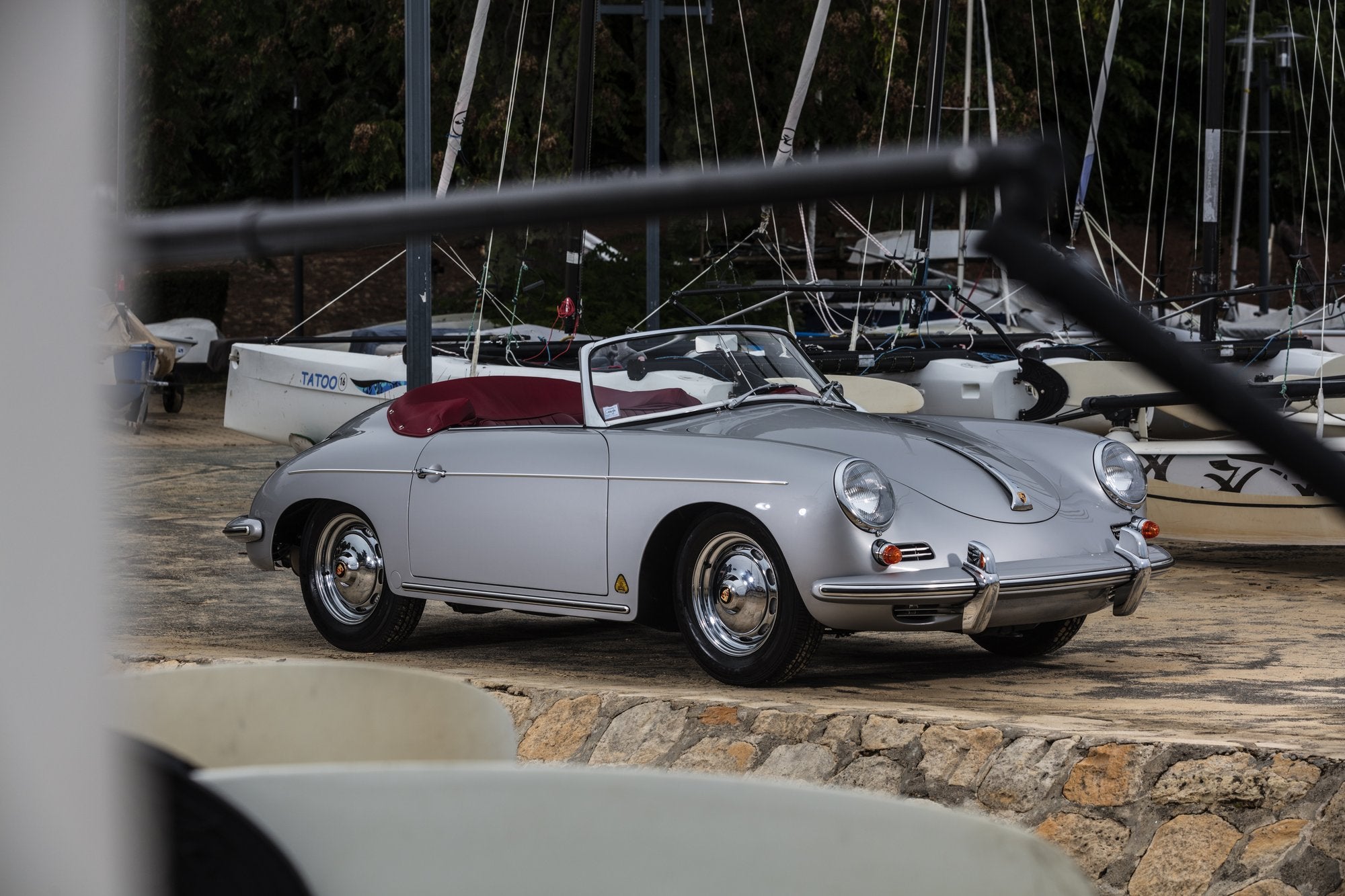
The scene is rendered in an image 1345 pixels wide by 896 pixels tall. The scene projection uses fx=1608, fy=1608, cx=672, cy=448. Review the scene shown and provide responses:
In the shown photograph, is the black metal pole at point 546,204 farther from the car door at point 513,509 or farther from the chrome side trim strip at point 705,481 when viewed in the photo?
the car door at point 513,509

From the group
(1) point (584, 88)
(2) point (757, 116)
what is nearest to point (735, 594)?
(1) point (584, 88)

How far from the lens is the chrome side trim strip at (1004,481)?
5832 millimetres

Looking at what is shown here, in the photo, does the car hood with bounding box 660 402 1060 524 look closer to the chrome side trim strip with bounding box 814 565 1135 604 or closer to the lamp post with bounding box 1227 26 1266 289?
the chrome side trim strip with bounding box 814 565 1135 604

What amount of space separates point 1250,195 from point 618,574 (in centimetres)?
2737

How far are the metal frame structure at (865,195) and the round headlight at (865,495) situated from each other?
4664mm

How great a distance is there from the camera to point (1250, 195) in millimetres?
30438

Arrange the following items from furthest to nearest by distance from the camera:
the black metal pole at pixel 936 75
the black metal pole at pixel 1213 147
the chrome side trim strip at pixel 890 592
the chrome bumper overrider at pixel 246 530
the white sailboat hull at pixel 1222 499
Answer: the black metal pole at pixel 936 75 → the black metal pole at pixel 1213 147 → the white sailboat hull at pixel 1222 499 → the chrome bumper overrider at pixel 246 530 → the chrome side trim strip at pixel 890 592

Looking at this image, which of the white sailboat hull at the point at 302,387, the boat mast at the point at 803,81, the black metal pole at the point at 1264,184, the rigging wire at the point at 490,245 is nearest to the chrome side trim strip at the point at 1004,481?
the rigging wire at the point at 490,245

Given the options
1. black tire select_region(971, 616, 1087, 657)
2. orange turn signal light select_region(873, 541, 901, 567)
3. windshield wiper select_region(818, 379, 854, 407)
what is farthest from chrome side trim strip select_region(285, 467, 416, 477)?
black tire select_region(971, 616, 1087, 657)

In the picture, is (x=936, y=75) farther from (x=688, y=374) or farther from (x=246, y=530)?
(x=246, y=530)

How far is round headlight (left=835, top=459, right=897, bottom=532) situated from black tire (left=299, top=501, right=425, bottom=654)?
2.20 metres

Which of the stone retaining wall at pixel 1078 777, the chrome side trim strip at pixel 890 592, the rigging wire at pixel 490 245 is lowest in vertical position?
the stone retaining wall at pixel 1078 777

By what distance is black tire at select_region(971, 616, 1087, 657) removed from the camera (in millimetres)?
6555

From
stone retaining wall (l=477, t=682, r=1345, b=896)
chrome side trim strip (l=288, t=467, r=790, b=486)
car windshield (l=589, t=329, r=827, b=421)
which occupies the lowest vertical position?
stone retaining wall (l=477, t=682, r=1345, b=896)
